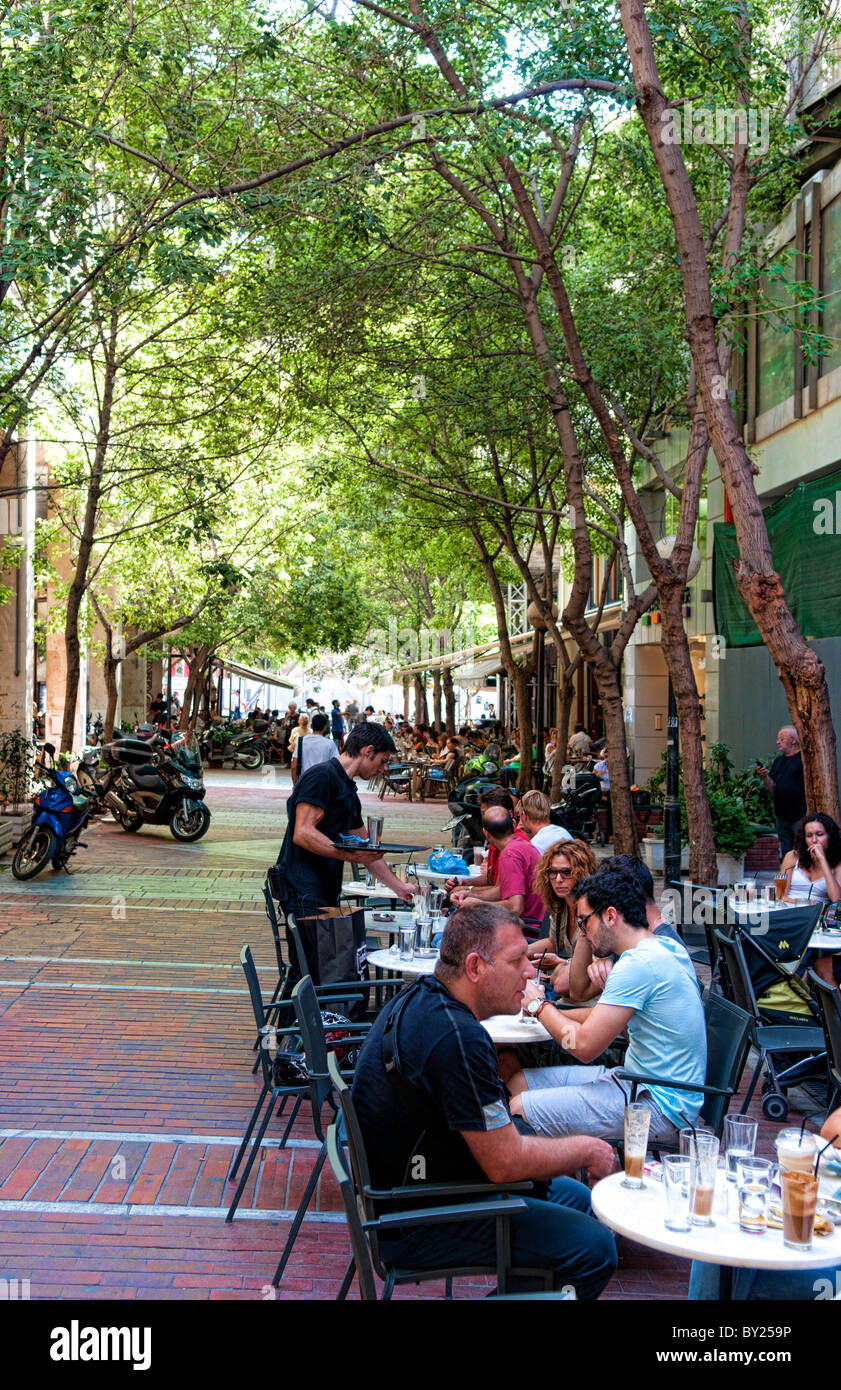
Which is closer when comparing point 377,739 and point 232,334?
point 377,739

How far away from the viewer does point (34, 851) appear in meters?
13.7

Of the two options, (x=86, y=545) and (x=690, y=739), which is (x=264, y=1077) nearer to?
Result: (x=690, y=739)

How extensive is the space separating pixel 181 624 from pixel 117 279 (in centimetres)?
1602

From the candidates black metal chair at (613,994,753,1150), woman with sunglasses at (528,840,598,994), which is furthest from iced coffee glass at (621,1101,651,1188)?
woman with sunglasses at (528,840,598,994)

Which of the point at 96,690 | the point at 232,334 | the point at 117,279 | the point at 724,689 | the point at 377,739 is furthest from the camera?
the point at 96,690

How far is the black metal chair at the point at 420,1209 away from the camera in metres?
3.41

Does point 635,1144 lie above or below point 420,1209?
above

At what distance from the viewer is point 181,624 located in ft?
87.0

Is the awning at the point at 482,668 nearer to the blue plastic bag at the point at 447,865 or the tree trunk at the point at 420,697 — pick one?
the tree trunk at the point at 420,697

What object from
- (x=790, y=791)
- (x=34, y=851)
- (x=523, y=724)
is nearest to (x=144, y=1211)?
(x=790, y=791)

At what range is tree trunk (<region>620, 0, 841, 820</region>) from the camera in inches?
314

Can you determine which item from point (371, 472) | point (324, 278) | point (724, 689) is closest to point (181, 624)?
point (371, 472)

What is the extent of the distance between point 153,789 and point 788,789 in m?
9.64
